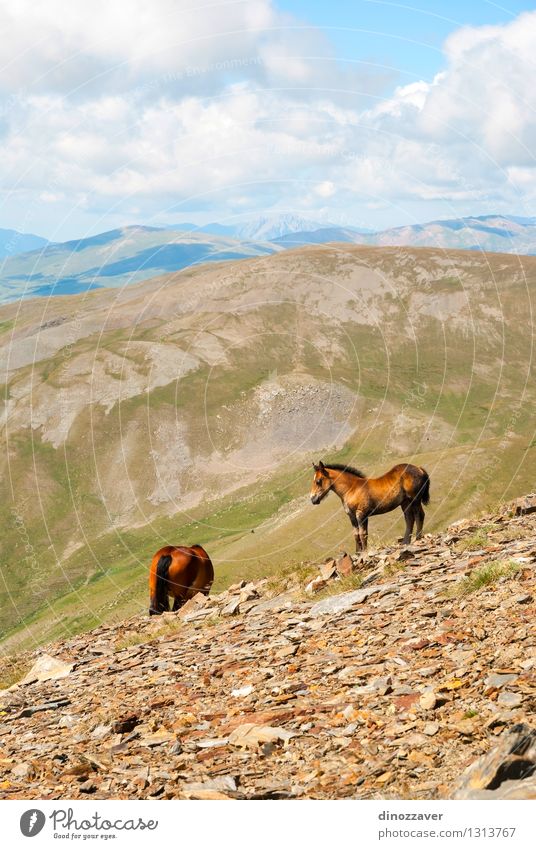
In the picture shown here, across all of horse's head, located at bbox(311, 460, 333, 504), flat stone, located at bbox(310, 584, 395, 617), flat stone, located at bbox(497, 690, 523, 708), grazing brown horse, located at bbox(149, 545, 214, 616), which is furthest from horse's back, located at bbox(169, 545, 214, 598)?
flat stone, located at bbox(497, 690, 523, 708)

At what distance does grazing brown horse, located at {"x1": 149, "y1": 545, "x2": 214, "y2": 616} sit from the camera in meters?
26.8

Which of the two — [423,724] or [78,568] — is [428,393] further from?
[423,724]

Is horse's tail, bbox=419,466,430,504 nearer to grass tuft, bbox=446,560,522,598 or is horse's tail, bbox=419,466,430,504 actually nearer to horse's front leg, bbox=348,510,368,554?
horse's front leg, bbox=348,510,368,554

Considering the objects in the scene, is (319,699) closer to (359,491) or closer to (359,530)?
(359,530)

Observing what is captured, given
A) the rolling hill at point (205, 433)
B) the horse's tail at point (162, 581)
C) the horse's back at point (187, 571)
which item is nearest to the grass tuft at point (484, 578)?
the horse's back at point (187, 571)

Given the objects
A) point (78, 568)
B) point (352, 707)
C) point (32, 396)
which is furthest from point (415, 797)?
point (32, 396)

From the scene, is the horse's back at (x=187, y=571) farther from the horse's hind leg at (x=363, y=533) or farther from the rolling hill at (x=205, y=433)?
the rolling hill at (x=205, y=433)

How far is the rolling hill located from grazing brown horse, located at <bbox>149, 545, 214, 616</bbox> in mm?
49820

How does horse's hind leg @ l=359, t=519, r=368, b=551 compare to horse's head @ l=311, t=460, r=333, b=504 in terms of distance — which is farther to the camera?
horse's head @ l=311, t=460, r=333, b=504

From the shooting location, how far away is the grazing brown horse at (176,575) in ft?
88.0

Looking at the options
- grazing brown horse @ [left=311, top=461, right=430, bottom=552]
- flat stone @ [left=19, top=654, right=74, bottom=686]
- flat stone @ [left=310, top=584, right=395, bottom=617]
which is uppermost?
grazing brown horse @ [left=311, top=461, right=430, bottom=552]

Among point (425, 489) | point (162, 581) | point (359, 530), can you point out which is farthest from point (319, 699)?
point (425, 489)

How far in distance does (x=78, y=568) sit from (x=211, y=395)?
53458 millimetres

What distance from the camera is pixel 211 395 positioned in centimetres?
16425
